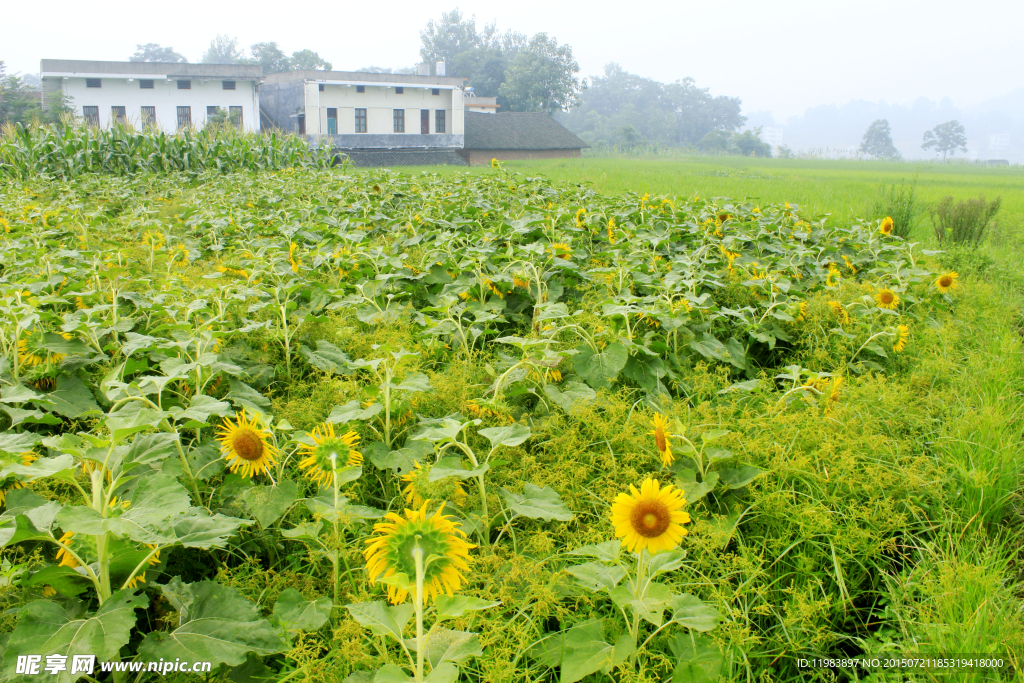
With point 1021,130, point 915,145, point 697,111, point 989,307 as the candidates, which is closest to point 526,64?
point 697,111

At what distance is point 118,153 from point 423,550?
12046 mm

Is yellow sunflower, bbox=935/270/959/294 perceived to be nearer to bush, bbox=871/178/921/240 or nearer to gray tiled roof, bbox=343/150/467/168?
bush, bbox=871/178/921/240

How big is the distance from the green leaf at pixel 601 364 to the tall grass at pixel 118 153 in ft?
32.9

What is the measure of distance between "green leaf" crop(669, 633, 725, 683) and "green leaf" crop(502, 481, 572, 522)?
0.33m

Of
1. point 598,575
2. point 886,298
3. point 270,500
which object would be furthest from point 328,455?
point 886,298

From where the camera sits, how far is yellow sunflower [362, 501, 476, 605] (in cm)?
95

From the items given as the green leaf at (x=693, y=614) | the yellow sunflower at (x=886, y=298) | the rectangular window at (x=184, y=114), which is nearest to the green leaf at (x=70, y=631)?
the green leaf at (x=693, y=614)

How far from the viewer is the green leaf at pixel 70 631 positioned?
1.00m

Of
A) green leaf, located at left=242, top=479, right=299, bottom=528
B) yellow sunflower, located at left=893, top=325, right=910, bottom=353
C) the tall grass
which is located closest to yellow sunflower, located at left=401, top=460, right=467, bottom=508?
green leaf, located at left=242, top=479, right=299, bottom=528

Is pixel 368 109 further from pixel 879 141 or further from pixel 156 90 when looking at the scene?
pixel 879 141

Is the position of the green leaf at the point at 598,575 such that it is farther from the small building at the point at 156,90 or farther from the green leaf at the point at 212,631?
the small building at the point at 156,90

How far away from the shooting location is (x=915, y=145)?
594 ft

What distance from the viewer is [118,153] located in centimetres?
1047

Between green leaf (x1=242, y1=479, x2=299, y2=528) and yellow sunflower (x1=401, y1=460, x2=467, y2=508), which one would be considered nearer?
green leaf (x1=242, y1=479, x2=299, y2=528)
